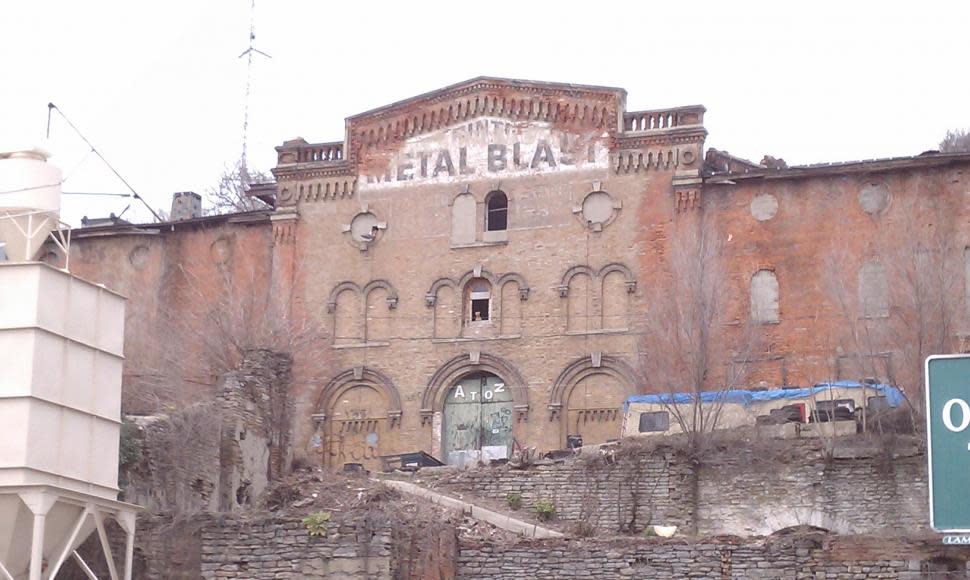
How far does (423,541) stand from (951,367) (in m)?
15.1

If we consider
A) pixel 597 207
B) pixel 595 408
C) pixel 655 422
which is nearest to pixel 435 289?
pixel 597 207

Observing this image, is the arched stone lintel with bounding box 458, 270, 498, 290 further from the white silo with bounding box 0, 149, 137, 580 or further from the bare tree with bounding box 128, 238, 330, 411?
the white silo with bounding box 0, 149, 137, 580

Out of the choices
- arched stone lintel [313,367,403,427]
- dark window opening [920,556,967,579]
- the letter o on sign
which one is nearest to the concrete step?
dark window opening [920,556,967,579]

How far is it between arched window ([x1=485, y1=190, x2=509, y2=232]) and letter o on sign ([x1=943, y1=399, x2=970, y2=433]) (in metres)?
36.1

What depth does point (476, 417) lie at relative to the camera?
48500 mm

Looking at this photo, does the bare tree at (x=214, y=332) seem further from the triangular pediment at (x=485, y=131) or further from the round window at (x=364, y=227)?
the triangular pediment at (x=485, y=131)

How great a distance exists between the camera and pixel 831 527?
3612 cm

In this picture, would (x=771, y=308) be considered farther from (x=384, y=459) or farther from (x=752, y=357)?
(x=384, y=459)

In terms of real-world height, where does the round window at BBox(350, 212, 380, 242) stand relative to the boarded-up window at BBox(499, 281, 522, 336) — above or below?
above

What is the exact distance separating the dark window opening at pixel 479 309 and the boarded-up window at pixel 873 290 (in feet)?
34.6

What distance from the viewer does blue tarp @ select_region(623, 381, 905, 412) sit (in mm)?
40062

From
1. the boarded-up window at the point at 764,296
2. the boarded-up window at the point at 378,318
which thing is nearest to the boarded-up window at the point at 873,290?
the boarded-up window at the point at 764,296

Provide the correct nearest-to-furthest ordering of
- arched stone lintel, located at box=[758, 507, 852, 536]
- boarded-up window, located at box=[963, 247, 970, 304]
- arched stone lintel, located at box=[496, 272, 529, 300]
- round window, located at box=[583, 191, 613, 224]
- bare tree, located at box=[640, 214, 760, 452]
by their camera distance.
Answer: arched stone lintel, located at box=[758, 507, 852, 536] → bare tree, located at box=[640, 214, 760, 452] → boarded-up window, located at box=[963, 247, 970, 304] → round window, located at box=[583, 191, 613, 224] → arched stone lintel, located at box=[496, 272, 529, 300]

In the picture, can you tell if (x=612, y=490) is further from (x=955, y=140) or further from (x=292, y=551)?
(x=955, y=140)
